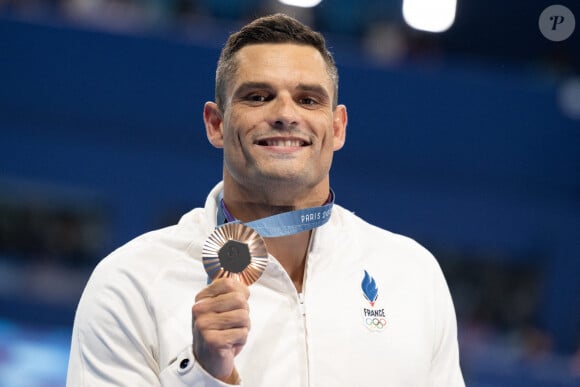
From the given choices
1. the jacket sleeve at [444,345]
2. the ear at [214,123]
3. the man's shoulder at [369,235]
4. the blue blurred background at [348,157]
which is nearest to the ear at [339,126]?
the man's shoulder at [369,235]

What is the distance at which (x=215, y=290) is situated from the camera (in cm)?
180

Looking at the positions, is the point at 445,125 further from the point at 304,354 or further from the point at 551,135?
the point at 304,354

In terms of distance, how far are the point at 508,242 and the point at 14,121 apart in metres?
4.90

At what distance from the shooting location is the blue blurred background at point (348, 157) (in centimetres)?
746

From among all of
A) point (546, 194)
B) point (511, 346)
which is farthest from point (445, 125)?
point (511, 346)

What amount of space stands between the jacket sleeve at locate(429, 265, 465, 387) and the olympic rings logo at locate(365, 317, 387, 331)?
187 mm

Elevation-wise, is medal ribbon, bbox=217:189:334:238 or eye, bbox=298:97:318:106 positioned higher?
eye, bbox=298:97:318:106

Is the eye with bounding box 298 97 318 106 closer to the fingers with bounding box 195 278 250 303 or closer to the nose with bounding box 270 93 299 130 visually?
the nose with bounding box 270 93 299 130

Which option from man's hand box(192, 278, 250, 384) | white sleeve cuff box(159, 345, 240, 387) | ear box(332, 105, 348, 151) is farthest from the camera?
ear box(332, 105, 348, 151)

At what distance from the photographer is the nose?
2.19 metres

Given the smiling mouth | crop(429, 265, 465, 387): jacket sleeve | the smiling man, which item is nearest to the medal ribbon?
the smiling man

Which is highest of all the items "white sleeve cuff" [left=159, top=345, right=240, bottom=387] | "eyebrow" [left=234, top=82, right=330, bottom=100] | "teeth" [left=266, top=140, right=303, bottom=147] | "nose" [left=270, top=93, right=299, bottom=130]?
"eyebrow" [left=234, top=82, right=330, bottom=100]

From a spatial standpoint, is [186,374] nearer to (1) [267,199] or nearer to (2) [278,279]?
(2) [278,279]

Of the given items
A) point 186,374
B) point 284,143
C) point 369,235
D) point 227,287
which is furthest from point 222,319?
point 369,235
